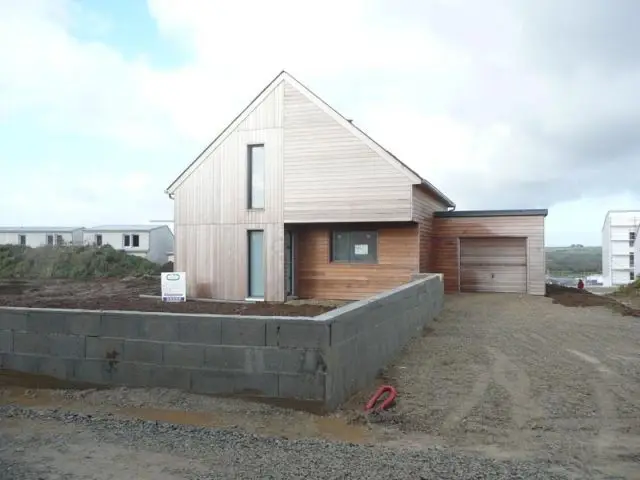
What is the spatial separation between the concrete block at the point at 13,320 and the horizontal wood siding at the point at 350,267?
1258cm

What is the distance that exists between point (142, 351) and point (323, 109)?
517 inches

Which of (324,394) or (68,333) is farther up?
(68,333)

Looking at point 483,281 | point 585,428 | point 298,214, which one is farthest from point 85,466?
point 483,281

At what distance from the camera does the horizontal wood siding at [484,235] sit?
19156 mm

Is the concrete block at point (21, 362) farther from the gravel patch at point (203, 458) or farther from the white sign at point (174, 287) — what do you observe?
the white sign at point (174, 287)

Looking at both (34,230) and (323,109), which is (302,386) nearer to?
(323,109)

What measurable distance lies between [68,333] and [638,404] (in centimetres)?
680

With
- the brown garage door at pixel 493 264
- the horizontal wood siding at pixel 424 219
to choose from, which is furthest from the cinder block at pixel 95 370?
the brown garage door at pixel 493 264

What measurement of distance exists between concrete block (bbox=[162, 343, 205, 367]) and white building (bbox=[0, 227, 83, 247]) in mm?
48781

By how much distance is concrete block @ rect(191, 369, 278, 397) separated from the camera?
20.1 ft

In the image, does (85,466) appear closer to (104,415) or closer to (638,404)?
(104,415)

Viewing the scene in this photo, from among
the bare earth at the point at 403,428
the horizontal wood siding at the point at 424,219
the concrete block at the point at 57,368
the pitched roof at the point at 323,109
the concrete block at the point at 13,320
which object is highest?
the pitched roof at the point at 323,109

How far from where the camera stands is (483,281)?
20.1 metres

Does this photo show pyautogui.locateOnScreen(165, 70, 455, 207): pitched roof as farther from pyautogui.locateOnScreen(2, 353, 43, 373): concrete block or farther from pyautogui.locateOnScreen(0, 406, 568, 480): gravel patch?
pyautogui.locateOnScreen(0, 406, 568, 480): gravel patch
